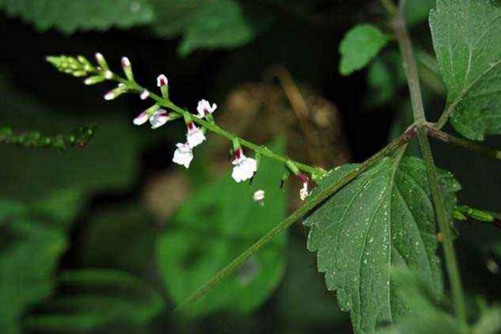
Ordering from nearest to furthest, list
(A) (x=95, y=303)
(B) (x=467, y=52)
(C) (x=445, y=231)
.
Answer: (C) (x=445, y=231) → (B) (x=467, y=52) → (A) (x=95, y=303)

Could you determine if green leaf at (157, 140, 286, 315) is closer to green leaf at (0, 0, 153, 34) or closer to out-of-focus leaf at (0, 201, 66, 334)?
out-of-focus leaf at (0, 201, 66, 334)

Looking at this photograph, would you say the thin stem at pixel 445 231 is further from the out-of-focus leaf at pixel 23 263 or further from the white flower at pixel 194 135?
the out-of-focus leaf at pixel 23 263

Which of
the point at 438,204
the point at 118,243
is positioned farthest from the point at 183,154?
the point at 118,243

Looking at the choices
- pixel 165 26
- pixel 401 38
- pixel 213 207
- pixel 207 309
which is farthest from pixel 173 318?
pixel 401 38

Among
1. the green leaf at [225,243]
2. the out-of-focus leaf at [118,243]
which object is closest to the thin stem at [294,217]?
the green leaf at [225,243]

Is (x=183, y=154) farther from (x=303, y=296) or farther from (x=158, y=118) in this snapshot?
(x=303, y=296)

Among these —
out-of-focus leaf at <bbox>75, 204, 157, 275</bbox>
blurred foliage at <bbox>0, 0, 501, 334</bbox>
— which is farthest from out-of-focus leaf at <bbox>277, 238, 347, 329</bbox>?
out-of-focus leaf at <bbox>75, 204, 157, 275</bbox>

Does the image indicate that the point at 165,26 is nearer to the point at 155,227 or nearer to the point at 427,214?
the point at 155,227
